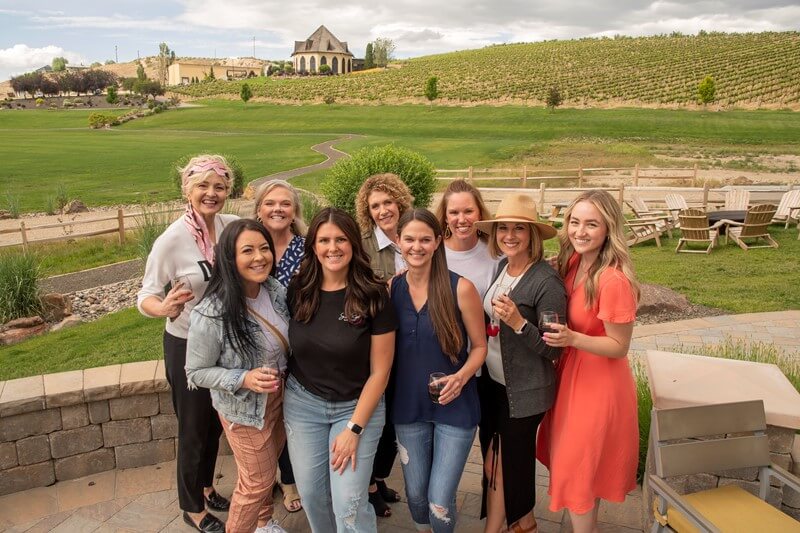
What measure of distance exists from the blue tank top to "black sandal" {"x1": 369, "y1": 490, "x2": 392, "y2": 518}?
86 cm

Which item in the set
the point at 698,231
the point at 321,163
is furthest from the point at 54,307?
the point at 321,163

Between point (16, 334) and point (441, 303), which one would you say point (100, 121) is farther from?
point (441, 303)

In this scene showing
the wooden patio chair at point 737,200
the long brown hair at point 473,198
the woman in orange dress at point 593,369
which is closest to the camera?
the woman in orange dress at point 593,369

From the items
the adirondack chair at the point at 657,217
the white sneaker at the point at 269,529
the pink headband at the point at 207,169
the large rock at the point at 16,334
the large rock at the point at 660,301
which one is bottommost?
the large rock at the point at 16,334

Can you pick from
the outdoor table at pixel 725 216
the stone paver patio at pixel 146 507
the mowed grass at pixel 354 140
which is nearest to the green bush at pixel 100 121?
the mowed grass at pixel 354 140

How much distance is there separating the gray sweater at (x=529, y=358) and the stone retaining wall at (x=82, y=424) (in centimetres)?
222

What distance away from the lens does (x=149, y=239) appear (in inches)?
405

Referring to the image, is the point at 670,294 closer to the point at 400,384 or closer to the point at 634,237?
the point at 634,237

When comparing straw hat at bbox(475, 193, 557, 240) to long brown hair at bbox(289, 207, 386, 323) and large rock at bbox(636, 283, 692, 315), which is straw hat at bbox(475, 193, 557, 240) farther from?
large rock at bbox(636, 283, 692, 315)

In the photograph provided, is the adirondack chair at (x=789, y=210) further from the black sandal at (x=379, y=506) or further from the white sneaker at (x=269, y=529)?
the white sneaker at (x=269, y=529)

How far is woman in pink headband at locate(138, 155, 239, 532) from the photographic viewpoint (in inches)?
126

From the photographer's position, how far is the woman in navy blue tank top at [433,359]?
2859 mm

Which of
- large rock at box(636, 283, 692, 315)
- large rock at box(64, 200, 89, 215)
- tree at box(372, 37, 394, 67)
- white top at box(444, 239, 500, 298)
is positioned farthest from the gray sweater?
tree at box(372, 37, 394, 67)

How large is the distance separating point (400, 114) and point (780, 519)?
52837mm
